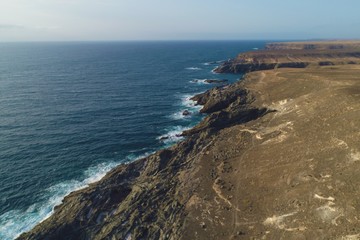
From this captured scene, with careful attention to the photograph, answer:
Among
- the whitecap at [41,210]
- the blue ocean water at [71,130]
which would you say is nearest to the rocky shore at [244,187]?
the whitecap at [41,210]

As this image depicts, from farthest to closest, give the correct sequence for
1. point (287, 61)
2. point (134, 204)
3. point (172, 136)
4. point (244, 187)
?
point (287, 61)
point (172, 136)
point (244, 187)
point (134, 204)

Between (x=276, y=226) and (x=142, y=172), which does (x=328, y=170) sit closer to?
(x=276, y=226)

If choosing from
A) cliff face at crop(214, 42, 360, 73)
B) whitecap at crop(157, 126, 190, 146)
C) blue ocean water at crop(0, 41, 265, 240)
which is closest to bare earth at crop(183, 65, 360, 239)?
whitecap at crop(157, 126, 190, 146)

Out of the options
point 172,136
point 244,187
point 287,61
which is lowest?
point 172,136

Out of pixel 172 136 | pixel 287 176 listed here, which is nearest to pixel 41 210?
pixel 172 136

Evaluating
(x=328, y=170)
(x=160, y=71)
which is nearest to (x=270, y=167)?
(x=328, y=170)

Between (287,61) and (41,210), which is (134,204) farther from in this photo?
(287,61)

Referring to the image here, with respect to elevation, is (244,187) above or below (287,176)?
below

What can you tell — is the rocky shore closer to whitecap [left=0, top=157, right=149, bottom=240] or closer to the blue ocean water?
whitecap [left=0, top=157, right=149, bottom=240]

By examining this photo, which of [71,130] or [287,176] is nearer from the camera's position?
[287,176]

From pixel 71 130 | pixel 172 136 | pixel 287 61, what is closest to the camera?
pixel 172 136
